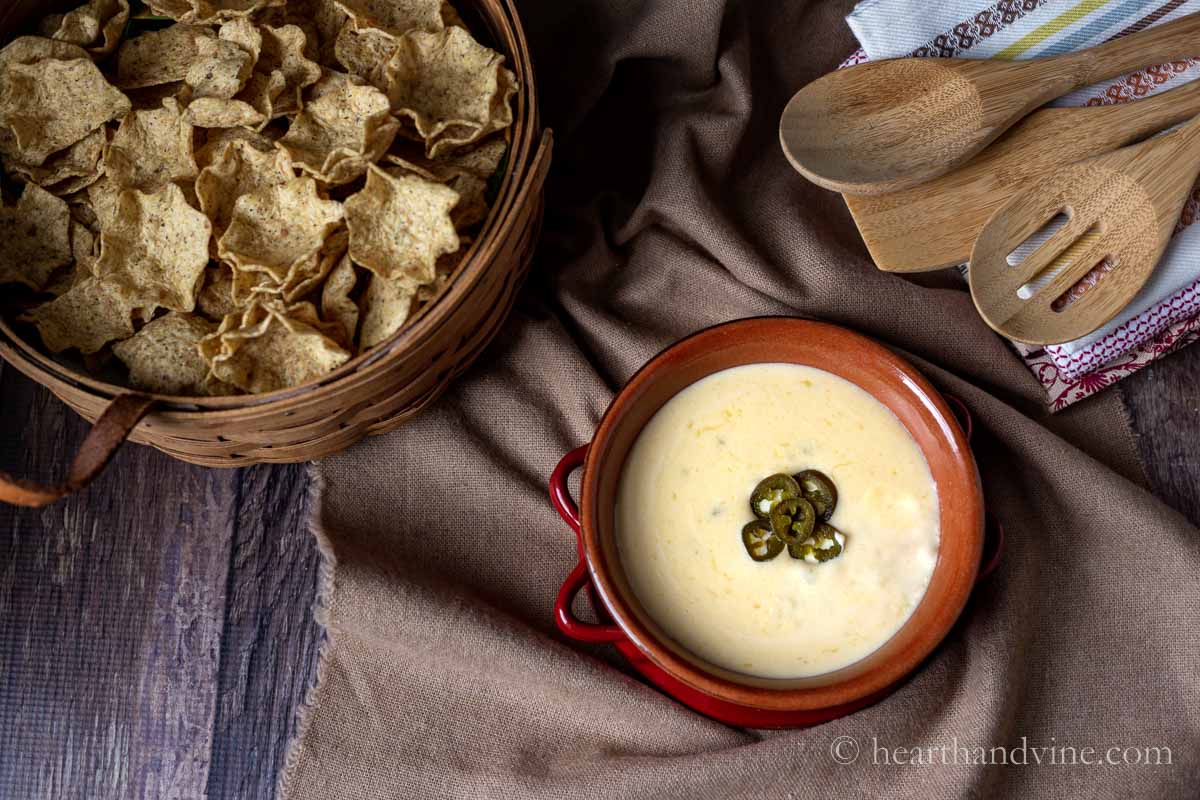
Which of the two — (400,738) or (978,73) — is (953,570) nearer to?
(978,73)

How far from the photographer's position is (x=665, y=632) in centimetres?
138

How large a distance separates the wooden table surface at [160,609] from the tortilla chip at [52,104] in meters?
0.42

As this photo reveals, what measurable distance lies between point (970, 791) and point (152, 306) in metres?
1.13

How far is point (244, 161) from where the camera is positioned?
134cm

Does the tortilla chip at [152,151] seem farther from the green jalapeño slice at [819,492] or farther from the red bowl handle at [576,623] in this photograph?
the green jalapeño slice at [819,492]

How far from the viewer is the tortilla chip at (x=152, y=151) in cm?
134

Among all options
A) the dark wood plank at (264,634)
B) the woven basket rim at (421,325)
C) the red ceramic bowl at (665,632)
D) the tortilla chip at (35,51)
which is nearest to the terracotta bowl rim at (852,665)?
the red ceramic bowl at (665,632)

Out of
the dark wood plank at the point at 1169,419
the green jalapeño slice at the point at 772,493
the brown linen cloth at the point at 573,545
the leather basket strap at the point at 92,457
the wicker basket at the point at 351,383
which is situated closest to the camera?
the leather basket strap at the point at 92,457

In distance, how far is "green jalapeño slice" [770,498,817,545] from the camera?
4.34 feet

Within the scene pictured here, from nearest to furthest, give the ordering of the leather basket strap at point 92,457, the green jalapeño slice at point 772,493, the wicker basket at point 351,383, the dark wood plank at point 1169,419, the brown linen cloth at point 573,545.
Result: 1. the leather basket strap at point 92,457
2. the wicker basket at point 351,383
3. the green jalapeño slice at point 772,493
4. the brown linen cloth at point 573,545
5. the dark wood plank at point 1169,419

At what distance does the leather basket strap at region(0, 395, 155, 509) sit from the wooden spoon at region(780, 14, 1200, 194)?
83 centimetres

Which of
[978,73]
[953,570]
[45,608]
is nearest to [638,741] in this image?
[953,570]

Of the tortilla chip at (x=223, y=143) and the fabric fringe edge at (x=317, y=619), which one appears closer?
the tortilla chip at (x=223, y=143)

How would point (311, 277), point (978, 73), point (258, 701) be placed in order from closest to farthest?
point (311, 277) → point (978, 73) → point (258, 701)
